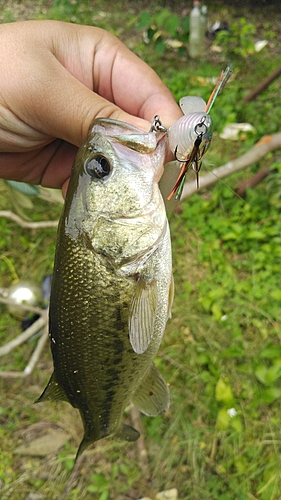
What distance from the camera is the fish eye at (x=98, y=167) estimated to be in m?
1.20

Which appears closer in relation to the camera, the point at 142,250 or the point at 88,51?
the point at 142,250

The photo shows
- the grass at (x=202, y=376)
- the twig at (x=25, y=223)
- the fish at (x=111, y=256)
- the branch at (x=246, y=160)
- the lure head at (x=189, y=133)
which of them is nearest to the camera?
the lure head at (x=189, y=133)

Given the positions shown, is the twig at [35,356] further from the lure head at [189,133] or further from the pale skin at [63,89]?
the lure head at [189,133]

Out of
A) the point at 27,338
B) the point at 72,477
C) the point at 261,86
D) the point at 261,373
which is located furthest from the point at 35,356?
the point at 261,86

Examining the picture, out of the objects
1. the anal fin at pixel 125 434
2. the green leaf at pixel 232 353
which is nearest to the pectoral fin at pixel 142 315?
the anal fin at pixel 125 434

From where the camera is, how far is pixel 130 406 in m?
2.67

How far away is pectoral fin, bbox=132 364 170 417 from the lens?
1.68m

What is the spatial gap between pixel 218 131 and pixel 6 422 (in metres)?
3.15

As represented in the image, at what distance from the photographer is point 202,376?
104 inches

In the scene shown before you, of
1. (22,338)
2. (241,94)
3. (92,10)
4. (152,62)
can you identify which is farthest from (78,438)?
(92,10)

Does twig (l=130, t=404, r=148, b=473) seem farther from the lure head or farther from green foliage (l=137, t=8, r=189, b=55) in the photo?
green foliage (l=137, t=8, r=189, b=55)

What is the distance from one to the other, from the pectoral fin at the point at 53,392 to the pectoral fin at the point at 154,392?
1.14 ft

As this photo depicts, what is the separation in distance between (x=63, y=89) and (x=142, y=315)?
2.92 feet

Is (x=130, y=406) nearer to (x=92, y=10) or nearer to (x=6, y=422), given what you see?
(x=6, y=422)
